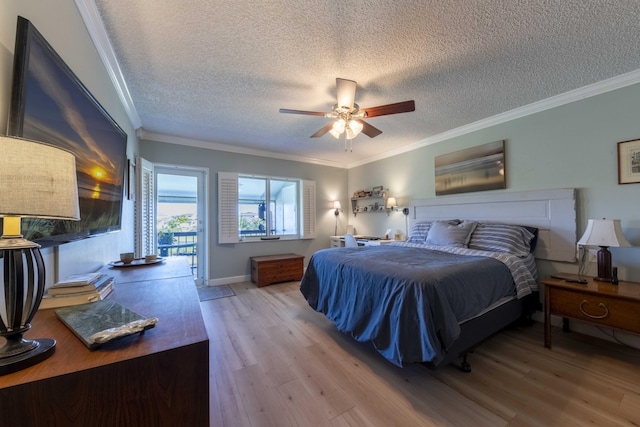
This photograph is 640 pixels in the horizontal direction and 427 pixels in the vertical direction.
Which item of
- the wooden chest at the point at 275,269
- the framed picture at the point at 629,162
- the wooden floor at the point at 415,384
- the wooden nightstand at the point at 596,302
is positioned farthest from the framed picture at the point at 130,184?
the framed picture at the point at 629,162

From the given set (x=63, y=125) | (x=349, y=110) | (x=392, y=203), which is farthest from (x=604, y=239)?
(x=63, y=125)

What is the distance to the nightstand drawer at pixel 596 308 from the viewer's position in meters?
1.86

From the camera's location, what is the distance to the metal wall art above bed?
3219 millimetres

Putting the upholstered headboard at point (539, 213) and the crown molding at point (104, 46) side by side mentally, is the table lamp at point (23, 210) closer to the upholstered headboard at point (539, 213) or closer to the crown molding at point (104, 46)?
the crown molding at point (104, 46)

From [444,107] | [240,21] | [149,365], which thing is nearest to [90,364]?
[149,365]

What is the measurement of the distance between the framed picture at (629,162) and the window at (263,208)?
4.18m

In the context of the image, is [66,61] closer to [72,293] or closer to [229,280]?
[72,293]

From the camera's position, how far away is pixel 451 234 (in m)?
3.09

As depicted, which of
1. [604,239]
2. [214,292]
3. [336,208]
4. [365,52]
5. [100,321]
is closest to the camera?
[100,321]

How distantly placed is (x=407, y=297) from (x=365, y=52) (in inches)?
74.6

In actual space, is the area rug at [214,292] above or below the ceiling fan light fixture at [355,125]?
below

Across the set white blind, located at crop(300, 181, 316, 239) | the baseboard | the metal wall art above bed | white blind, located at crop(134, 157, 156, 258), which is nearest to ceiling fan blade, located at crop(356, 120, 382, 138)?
the metal wall art above bed

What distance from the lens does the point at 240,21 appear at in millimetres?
1684

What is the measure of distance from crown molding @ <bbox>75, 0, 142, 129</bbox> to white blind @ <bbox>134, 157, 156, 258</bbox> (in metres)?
0.85
